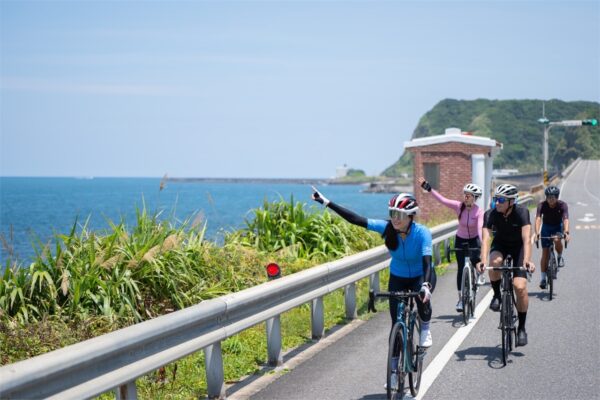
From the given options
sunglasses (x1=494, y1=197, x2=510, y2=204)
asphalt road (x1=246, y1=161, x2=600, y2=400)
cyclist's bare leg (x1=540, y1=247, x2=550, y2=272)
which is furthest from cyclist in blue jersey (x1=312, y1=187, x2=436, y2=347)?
cyclist's bare leg (x1=540, y1=247, x2=550, y2=272)

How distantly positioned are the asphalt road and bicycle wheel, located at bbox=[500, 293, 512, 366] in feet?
0.50

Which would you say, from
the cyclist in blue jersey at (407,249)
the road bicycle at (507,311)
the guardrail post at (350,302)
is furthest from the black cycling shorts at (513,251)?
the cyclist in blue jersey at (407,249)

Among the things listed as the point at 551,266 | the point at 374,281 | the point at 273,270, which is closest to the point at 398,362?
the point at 273,270

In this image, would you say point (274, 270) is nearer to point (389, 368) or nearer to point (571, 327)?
point (389, 368)

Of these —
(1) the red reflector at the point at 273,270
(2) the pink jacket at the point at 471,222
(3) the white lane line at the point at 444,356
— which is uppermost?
(2) the pink jacket at the point at 471,222

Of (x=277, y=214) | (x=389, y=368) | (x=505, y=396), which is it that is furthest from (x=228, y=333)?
(x=277, y=214)

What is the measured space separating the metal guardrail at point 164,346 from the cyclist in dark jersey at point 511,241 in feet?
6.35

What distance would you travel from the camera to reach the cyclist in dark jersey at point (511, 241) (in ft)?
31.1

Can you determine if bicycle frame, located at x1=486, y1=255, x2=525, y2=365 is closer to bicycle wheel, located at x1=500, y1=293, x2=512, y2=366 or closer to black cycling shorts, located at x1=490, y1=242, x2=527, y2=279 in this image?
bicycle wheel, located at x1=500, y1=293, x2=512, y2=366

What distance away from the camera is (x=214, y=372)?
7.33m

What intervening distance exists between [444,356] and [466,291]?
244 cm

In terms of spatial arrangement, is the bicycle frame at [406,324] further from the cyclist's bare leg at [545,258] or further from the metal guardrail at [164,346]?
the cyclist's bare leg at [545,258]

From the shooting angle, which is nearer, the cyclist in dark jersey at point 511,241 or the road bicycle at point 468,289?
the cyclist in dark jersey at point 511,241

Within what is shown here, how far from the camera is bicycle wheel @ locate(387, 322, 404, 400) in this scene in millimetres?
6811
